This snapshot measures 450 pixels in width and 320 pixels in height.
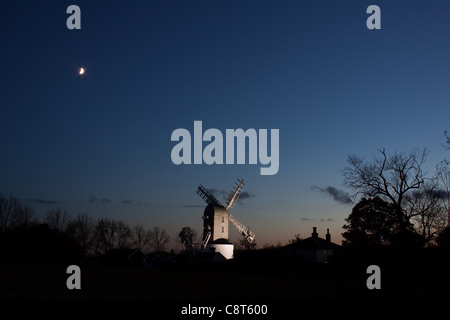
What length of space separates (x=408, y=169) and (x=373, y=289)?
1590 centimetres

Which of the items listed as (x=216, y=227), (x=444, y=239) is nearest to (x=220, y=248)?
(x=216, y=227)

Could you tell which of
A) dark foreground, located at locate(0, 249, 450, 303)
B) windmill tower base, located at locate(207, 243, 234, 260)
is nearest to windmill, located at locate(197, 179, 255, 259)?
windmill tower base, located at locate(207, 243, 234, 260)

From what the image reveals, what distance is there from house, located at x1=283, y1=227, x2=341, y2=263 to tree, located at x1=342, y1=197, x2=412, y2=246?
24831mm

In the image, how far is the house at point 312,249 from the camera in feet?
232

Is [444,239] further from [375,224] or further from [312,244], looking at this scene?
[312,244]

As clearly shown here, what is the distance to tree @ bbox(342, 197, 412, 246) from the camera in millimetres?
43500

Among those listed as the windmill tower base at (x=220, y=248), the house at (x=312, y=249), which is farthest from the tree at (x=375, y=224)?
the windmill tower base at (x=220, y=248)

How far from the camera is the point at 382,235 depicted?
147 feet

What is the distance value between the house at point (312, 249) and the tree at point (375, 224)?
24831mm

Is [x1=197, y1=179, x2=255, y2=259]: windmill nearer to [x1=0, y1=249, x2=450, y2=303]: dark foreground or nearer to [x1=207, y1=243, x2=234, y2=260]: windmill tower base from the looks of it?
[x1=207, y1=243, x2=234, y2=260]: windmill tower base

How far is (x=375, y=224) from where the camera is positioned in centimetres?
4503

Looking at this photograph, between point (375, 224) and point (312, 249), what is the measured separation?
2734 cm

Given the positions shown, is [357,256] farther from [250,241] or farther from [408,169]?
[250,241]

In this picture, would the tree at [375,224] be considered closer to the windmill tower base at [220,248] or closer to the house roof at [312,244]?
the house roof at [312,244]
